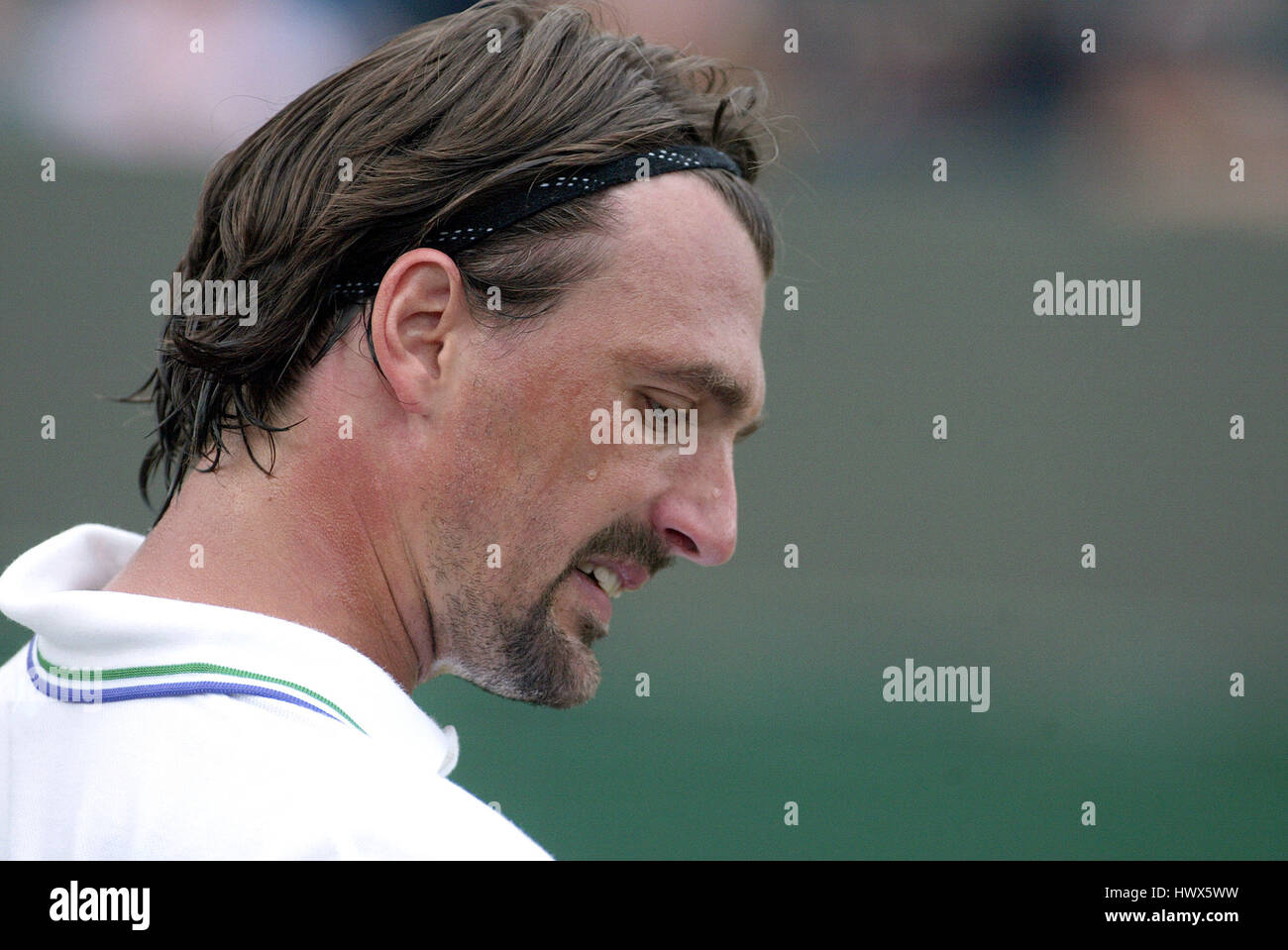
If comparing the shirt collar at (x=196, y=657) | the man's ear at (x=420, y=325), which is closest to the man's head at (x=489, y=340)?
the man's ear at (x=420, y=325)

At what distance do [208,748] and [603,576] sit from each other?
601mm

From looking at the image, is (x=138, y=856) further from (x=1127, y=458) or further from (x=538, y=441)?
(x=1127, y=458)

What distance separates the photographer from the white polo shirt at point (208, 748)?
42.6 inches

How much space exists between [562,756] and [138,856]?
16.4 ft

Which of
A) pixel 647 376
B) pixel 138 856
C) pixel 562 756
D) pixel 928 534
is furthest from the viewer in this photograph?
pixel 928 534

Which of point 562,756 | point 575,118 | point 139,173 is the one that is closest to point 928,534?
point 562,756

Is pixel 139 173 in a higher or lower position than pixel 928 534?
higher

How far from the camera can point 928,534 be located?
8156mm

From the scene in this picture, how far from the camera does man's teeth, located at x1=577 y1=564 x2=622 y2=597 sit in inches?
61.9

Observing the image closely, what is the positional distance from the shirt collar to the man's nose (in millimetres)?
434

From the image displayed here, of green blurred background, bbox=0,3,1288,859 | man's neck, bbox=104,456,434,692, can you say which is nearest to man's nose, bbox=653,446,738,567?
man's neck, bbox=104,456,434,692

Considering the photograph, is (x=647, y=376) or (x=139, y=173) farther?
(x=139, y=173)
